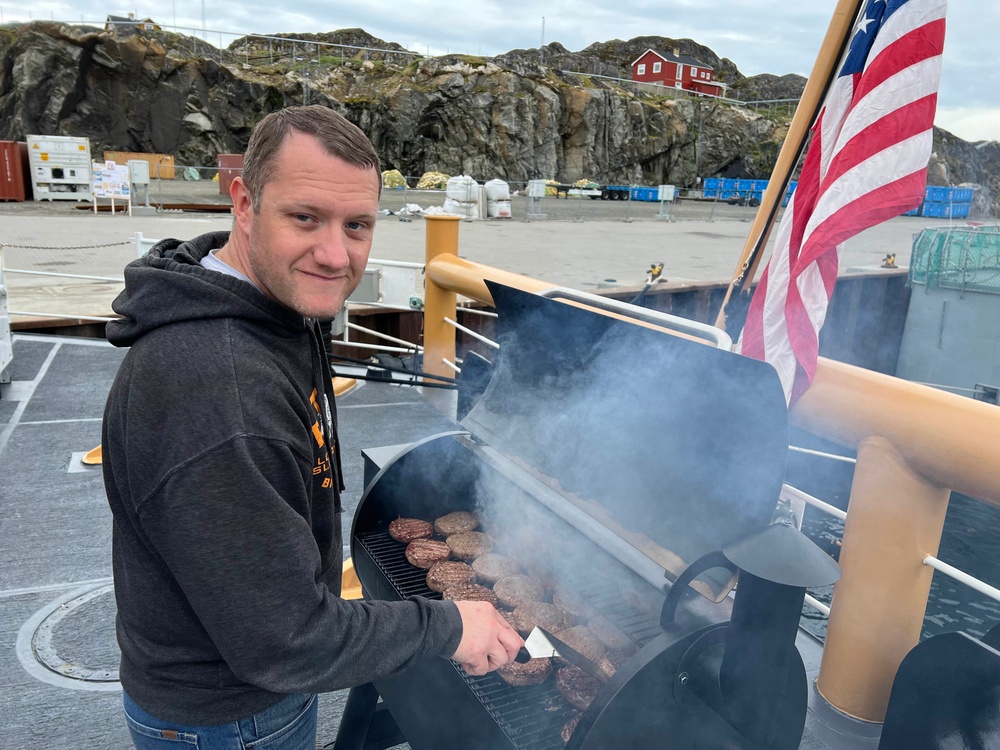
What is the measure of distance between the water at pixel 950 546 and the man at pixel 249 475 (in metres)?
5.05

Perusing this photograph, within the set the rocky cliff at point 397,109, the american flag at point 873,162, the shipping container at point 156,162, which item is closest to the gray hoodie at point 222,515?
the american flag at point 873,162

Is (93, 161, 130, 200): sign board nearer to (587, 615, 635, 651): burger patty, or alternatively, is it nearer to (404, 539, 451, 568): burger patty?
(404, 539, 451, 568): burger patty

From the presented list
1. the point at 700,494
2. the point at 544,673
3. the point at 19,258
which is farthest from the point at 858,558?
the point at 19,258

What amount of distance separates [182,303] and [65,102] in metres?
47.4

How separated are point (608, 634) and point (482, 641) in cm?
64

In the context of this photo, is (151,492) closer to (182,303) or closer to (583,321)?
(182,303)

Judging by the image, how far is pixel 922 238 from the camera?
16.5 metres

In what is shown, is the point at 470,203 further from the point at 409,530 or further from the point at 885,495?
the point at 885,495

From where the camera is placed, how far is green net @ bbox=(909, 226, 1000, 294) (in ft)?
53.1

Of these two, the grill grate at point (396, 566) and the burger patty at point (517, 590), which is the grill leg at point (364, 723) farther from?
the burger patty at point (517, 590)

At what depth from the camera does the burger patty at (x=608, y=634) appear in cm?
189

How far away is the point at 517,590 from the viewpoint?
2270 millimetres

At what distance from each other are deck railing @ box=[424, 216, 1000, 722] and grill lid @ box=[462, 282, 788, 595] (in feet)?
1.36

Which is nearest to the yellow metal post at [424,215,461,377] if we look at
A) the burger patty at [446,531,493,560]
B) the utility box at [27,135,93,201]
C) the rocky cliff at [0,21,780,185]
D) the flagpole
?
the flagpole
